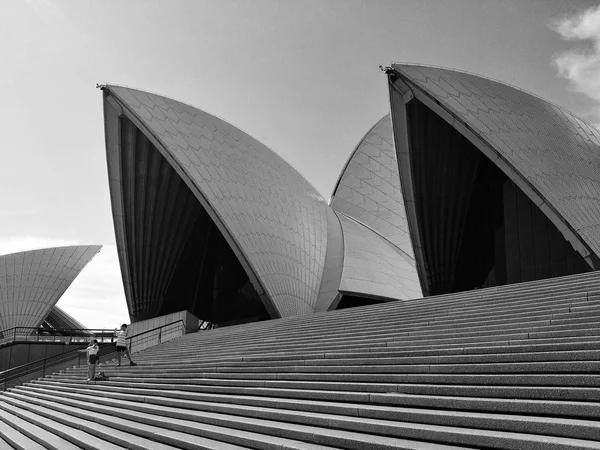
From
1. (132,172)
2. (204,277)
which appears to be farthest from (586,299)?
(204,277)

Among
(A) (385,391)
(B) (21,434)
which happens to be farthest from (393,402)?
(B) (21,434)

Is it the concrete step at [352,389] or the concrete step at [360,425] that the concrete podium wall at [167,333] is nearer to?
the concrete step at [352,389]

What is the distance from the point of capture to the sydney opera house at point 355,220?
18.5m

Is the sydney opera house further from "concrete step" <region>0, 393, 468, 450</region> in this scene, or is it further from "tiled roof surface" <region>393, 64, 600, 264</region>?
"concrete step" <region>0, 393, 468, 450</region>

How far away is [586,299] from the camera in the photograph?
7.57 meters

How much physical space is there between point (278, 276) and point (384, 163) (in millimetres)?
16146

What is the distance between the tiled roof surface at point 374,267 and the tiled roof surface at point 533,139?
31.3 ft

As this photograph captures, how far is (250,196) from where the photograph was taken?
78.8ft

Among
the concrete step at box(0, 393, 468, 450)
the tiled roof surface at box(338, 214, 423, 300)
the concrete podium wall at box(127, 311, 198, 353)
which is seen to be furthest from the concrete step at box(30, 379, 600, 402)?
the tiled roof surface at box(338, 214, 423, 300)

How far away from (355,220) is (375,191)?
108 inches

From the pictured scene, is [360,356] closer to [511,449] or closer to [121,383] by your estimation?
[511,449]

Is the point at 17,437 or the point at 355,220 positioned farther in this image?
the point at 355,220

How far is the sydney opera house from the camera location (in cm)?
1845

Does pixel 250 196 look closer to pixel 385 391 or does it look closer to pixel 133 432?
pixel 133 432
